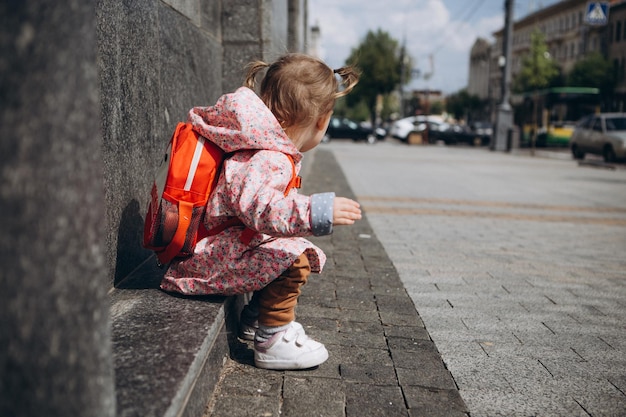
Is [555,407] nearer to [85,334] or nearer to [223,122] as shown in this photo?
[223,122]

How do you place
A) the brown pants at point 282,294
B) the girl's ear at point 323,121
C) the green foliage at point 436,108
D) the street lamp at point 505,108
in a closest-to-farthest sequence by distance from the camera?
the brown pants at point 282,294, the girl's ear at point 323,121, the street lamp at point 505,108, the green foliage at point 436,108

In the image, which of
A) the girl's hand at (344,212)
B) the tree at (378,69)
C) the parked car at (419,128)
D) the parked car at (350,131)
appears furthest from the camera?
the tree at (378,69)

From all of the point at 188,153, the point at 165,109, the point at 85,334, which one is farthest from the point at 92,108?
the point at 165,109

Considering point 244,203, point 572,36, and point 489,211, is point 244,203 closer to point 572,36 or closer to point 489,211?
point 489,211

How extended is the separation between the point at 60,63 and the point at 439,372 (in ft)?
6.13

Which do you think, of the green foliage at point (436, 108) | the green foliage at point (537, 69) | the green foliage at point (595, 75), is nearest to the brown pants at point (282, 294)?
the green foliage at point (537, 69)

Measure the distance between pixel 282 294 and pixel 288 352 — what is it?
21 cm

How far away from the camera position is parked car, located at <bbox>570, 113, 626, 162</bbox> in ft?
64.1

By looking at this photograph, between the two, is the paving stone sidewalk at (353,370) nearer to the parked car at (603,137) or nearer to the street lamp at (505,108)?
the parked car at (603,137)

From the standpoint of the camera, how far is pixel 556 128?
29891mm

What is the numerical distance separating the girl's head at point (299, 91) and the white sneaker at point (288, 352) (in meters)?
0.76

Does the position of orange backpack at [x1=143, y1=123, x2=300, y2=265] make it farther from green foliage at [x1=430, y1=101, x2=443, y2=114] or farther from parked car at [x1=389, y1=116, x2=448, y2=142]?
green foliage at [x1=430, y1=101, x2=443, y2=114]

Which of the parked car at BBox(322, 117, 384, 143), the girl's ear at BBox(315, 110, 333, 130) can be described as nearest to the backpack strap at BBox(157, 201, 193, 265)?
the girl's ear at BBox(315, 110, 333, 130)

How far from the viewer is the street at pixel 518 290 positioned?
2303mm
